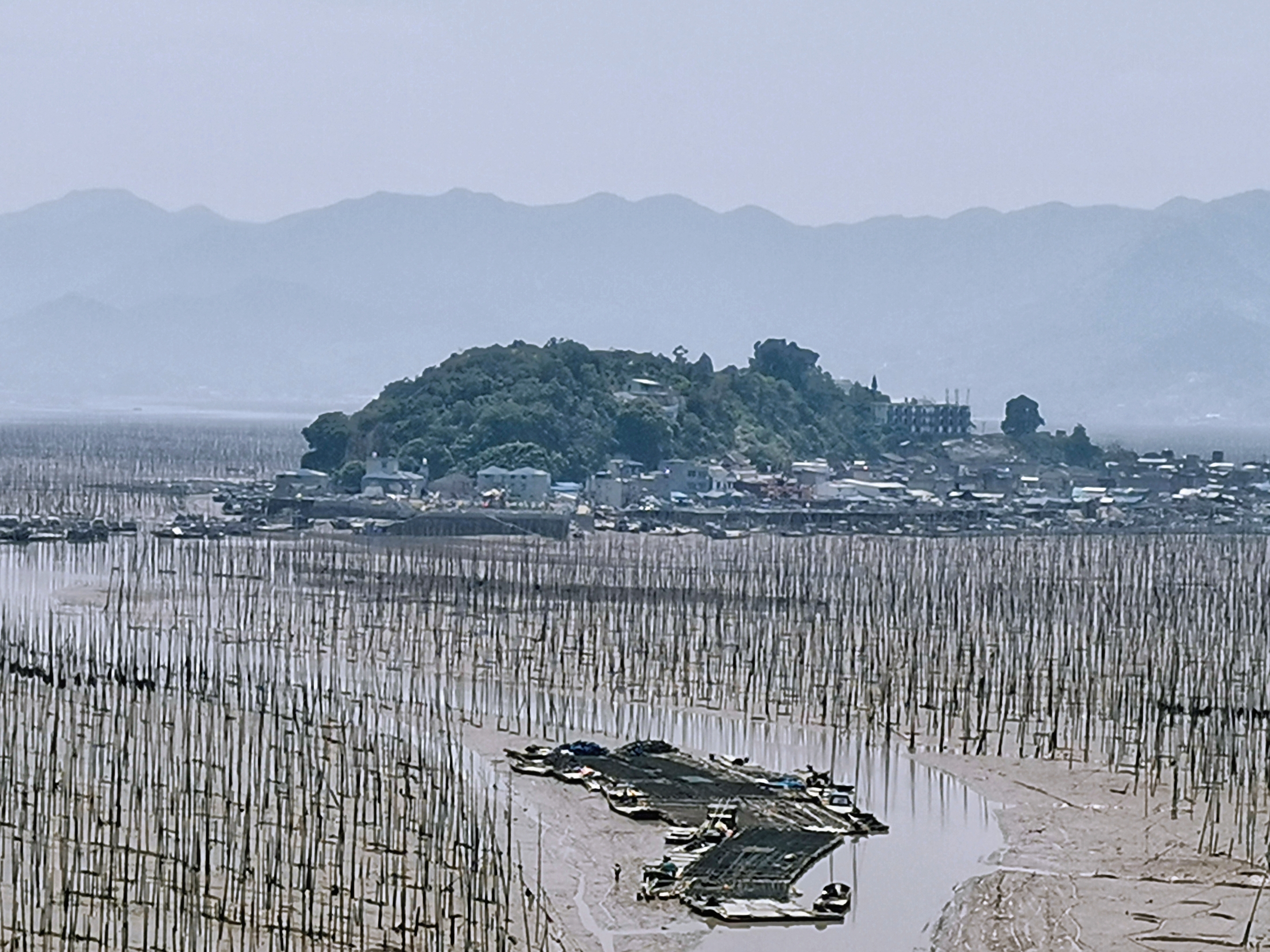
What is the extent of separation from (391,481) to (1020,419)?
44.0 meters

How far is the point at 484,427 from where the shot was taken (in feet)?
297

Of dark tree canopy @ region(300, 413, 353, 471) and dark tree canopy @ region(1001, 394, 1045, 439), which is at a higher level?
dark tree canopy @ region(1001, 394, 1045, 439)

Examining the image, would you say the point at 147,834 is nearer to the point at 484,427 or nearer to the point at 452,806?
the point at 452,806

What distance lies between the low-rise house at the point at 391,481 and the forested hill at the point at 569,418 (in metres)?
1.11

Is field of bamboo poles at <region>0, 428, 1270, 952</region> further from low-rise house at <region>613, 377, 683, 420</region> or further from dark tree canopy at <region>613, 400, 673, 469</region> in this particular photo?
low-rise house at <region>613, 377, 683, 420</region>

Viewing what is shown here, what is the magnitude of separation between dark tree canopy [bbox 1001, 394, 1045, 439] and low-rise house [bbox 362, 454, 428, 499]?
40684 millimetres

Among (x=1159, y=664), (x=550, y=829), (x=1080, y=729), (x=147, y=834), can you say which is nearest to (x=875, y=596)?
(x=1159, y=664)

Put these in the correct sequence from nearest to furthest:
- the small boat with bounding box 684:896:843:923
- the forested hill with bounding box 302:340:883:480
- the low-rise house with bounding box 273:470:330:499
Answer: the small boat with bounding box 684:896:843:923, the low-rise house with bounding box 273:470:330:499, the forested hill with bounding box 302:340:883:480

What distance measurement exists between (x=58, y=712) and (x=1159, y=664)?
20.0 m

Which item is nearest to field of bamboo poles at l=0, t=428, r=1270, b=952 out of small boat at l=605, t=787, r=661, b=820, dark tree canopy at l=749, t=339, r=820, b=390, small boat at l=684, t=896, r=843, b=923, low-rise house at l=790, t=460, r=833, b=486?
small boat at l=605, t=787, r=661, b=820

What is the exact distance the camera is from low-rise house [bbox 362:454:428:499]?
81000 millimetres

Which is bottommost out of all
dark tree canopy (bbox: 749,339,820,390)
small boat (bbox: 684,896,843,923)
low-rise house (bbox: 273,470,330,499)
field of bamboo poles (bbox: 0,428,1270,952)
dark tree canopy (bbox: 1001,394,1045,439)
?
small boat (bbox: 684,896,843,923)

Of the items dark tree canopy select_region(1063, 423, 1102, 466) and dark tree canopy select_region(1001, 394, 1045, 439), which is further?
dark tree canopy select_region(1001, 394, 1045, 439)

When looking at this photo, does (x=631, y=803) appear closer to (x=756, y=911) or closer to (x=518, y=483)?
(x=756, y=911)
